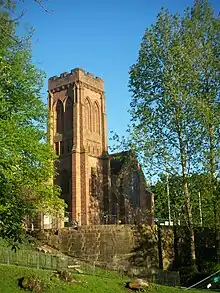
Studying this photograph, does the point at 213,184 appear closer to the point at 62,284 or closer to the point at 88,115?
the point at 62,284

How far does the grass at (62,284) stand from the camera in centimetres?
1666

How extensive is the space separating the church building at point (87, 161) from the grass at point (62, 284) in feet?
109

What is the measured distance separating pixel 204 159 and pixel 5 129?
1370cm

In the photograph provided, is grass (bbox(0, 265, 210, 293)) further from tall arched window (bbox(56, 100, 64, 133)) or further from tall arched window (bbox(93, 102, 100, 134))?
tall arched window (bbox(93, 102, 100, 134))

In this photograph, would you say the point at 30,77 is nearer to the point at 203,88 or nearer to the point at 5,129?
the point at 5,129

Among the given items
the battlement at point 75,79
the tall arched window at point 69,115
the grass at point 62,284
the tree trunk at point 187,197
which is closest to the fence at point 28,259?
the grass at point 62,284

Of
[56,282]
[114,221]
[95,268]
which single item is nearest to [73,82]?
[114,221]

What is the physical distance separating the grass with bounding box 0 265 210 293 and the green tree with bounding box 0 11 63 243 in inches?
114

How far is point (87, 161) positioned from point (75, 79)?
1336cm

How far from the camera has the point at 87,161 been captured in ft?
187

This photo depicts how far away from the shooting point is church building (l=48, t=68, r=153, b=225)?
55531 millimetres

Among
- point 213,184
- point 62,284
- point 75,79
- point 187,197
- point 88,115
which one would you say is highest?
point 75,79

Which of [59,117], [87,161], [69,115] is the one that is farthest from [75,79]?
[87,161]

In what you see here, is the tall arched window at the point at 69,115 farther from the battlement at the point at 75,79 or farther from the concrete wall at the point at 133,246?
the concrete wall at the point at 133,246
